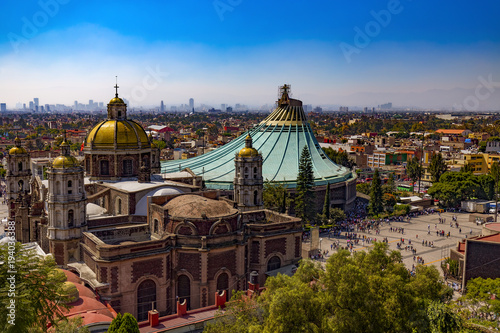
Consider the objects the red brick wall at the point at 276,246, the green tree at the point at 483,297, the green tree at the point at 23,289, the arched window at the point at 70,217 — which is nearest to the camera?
the green tree at the point at 23,289

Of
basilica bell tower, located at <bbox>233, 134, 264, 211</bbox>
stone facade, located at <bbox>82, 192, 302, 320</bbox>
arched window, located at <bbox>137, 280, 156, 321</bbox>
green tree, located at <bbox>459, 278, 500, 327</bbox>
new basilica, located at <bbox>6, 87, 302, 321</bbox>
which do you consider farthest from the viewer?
basilica bell tower, located at <bbox>233, 134, 264, 211</bbox>

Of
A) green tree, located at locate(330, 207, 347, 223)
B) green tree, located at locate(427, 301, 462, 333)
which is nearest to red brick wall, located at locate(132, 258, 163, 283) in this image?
green tree, located at locate(427, 301, 462, 333)

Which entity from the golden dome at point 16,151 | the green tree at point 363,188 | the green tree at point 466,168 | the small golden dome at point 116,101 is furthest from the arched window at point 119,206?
the green tree at point 466,168

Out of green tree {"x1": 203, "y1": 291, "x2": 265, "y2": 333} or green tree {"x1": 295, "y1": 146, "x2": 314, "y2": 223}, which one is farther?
green tree {"x1": 295, "y1": 146, "x2": 314, "y2": 223}

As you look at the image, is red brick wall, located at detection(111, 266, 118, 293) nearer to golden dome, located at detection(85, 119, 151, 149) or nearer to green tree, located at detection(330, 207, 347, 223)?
golden dome, located at detection(85, 119, 151, 149)

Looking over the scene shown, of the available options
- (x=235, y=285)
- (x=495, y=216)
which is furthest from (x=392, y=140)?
(x=235, y=285)

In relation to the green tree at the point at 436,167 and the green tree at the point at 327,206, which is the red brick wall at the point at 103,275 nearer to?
the green tree at the point at 327,206
